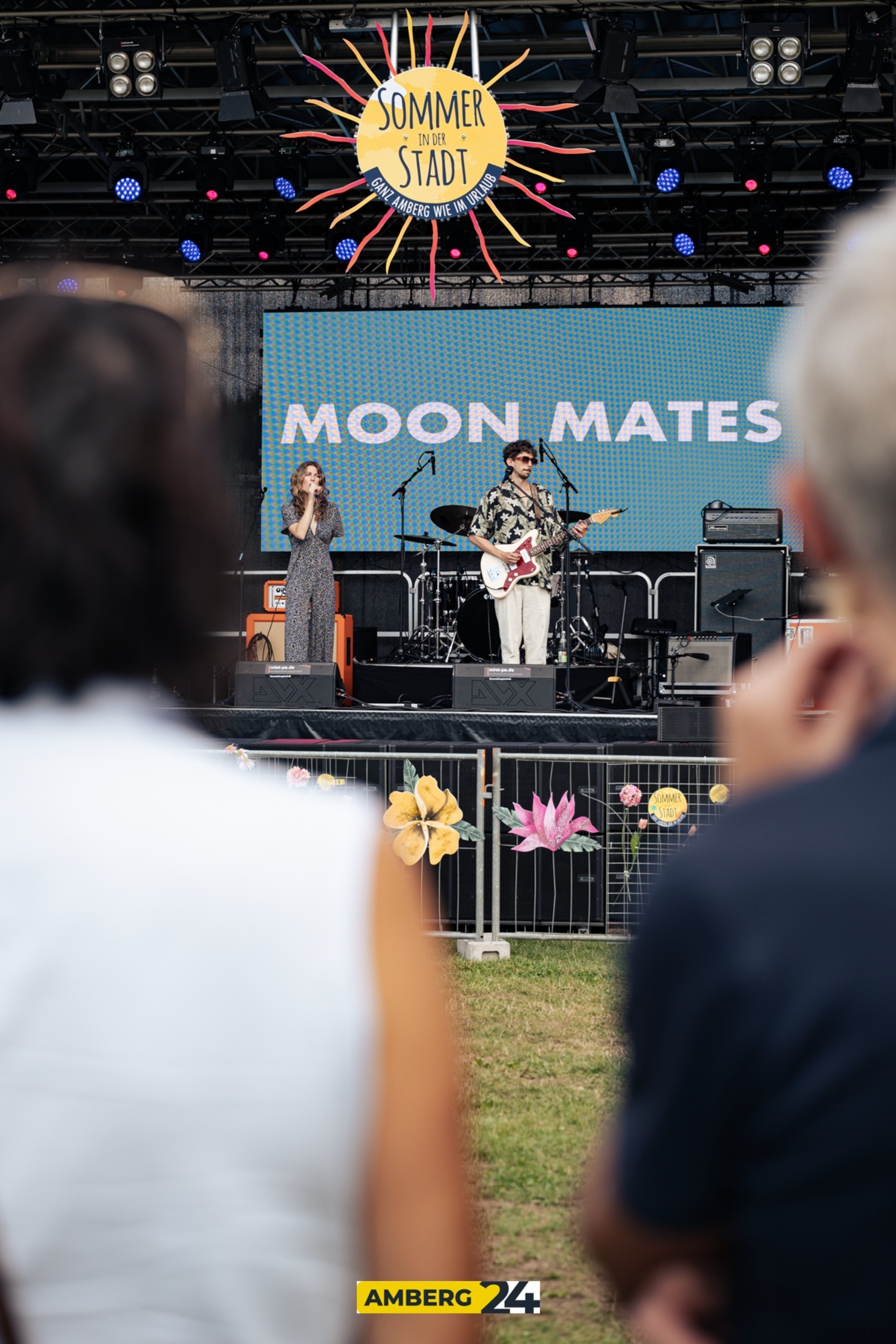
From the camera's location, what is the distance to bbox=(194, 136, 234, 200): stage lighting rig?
11203mm

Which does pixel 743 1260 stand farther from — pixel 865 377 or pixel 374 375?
pixel 374 375

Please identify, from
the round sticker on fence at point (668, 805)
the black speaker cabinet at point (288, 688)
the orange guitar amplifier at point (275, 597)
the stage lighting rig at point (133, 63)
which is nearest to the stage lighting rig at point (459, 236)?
the stage lighting rig at point (133, 63)

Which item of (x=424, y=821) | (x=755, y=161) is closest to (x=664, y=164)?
(x=755, y=161)

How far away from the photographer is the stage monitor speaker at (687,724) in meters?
5.91

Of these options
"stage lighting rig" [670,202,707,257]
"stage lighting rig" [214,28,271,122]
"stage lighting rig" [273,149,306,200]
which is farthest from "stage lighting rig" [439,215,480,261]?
"stage lighting rig" [214,28,271,122]

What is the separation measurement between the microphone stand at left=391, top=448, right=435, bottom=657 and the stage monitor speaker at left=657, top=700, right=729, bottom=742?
19.5 ft

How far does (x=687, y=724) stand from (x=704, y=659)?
3644 mm

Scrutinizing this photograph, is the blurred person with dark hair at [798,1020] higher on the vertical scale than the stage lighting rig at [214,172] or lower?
lower

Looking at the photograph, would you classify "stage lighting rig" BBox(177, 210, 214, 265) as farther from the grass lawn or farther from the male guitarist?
the grass lawn

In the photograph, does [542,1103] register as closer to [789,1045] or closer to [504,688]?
[789,1045]

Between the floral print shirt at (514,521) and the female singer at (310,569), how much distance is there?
116cm

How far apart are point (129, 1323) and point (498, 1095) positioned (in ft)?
10.4

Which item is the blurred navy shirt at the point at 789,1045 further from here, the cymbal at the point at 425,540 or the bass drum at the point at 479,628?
the cymbal at the point at 425,540

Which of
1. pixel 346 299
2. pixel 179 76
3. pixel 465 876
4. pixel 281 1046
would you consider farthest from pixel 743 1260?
pixel 346 299
